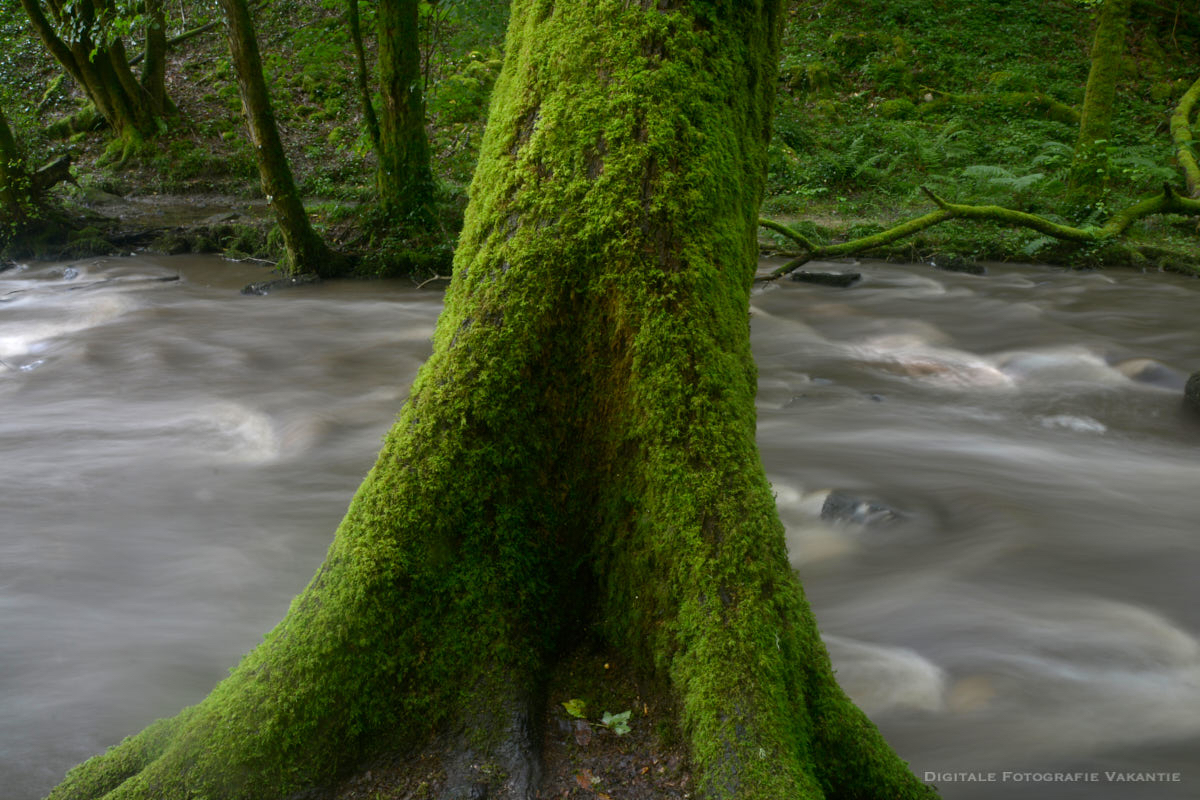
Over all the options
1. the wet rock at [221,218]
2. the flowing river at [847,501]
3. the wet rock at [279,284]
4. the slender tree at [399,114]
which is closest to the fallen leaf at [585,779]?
the flowing river at [847,501]

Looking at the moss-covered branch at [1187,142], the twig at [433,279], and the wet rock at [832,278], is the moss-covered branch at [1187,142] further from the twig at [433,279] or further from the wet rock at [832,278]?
the twig at [433,279]

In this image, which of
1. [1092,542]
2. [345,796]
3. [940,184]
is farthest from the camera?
[940,184]

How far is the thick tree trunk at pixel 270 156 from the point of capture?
998 centimetres

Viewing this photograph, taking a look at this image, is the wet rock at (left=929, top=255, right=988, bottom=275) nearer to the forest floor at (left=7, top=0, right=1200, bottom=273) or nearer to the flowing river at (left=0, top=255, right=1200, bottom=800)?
the forest floor at (left=7, top=0, right=1200, bottom=273)

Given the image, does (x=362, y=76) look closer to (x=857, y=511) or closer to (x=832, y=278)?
(x=832, y=278)

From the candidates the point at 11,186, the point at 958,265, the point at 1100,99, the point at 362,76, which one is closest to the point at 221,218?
the point at 11,186

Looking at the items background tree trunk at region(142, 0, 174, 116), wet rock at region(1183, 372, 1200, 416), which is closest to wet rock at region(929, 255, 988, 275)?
wet rock at region(1183, 372, 1200, 416)

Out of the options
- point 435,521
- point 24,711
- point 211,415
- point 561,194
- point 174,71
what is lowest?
point 24,711

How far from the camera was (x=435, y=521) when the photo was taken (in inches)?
99.9

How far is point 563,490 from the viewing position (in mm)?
2729

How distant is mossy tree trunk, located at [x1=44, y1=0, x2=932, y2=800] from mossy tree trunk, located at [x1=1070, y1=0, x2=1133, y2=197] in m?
13.0

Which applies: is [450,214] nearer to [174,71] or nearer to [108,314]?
[108,314]

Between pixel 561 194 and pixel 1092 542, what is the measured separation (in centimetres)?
434

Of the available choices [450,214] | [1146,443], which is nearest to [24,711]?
[1146,443]
